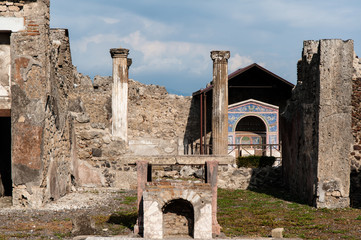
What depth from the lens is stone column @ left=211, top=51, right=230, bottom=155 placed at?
61.8 ft

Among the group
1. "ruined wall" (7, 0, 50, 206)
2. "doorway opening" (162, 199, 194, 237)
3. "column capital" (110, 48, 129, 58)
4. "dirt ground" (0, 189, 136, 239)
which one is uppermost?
"column capital" (110, 48, 129, 58)

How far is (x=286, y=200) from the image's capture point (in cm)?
1093

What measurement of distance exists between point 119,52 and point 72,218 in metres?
10.9

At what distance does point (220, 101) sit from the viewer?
19.2 meters

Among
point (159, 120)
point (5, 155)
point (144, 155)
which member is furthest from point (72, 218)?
point (159, 120)

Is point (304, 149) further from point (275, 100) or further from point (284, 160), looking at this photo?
point (275, 100)

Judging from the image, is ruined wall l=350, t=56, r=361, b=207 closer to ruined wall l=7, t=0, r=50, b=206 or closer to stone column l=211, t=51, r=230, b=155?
ruined wall l=7, t=0, r=50, b=206

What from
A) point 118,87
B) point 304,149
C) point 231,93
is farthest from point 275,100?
point 304,149

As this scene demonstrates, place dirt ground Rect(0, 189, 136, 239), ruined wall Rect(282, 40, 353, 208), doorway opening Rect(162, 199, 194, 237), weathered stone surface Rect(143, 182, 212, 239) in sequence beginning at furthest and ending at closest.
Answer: ruined wall Rect(282, 40, 353, 208)
dirt ground Rect(0, 189, 136, 239)
doorway opening Rect(162, 199, 194, 237)
weathered stone surface Rect(143, 182, 212, 239)

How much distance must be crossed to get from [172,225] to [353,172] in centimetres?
526

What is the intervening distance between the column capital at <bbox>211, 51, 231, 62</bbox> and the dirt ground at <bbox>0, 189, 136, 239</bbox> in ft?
29.2

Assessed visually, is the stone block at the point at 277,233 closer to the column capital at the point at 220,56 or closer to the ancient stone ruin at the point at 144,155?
the ancient stone ruin at the point at 144,155

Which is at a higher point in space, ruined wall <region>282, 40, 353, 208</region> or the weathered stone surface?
ruined wall <region>282, 40, 353, 208</region>

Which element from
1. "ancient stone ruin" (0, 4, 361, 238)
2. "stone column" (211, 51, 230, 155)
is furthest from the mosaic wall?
"ancient stone ruin" (0, 4, 361, 238)
